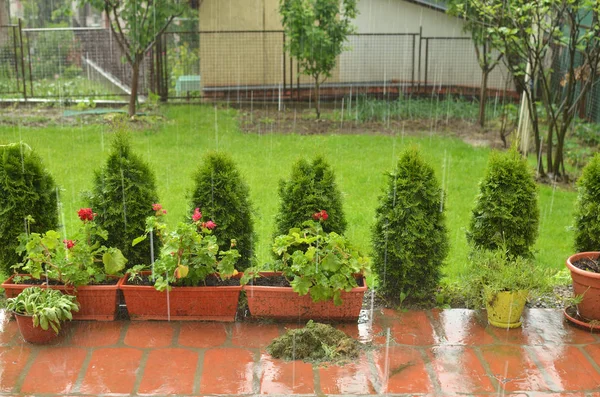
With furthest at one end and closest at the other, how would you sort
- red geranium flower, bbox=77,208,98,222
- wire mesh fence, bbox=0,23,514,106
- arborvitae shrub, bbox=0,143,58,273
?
wire mesh fence, bbox=0,23,514,106 → arborvitae shrub, bbox=0,143,58,273 → red geranium flower, bbox=77,208,98,222

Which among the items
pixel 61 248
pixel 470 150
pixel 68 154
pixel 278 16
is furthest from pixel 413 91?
pixel 61 248

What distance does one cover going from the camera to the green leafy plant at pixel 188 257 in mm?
4535

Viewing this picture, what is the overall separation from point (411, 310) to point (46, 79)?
13771mm

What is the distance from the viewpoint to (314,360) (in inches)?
168

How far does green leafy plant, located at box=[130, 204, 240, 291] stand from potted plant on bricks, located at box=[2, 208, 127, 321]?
0.96ft

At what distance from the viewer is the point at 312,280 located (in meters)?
4.54

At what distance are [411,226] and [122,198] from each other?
201 cm

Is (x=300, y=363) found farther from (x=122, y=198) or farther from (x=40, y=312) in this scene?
(x=122, y=198)

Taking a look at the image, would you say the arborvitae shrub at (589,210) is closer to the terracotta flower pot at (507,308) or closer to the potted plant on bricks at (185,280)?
the terracotta flower pot at (507,308)

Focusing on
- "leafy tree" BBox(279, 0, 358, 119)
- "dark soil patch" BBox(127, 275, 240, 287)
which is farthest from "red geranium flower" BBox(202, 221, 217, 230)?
"leafy tree" BBox(279, 0, 358, 119)

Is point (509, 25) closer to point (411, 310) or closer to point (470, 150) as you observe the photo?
point (470, 150)

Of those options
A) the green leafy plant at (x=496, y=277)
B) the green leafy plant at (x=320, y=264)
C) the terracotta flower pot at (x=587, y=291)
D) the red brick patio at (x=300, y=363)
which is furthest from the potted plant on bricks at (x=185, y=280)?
the terracotta flower pot at (x=587, y=291)

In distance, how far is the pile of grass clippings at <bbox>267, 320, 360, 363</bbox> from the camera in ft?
14.1

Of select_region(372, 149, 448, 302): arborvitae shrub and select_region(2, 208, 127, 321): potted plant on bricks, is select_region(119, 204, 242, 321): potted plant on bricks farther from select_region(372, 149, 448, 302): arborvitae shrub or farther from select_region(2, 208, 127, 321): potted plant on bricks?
select_region(372, 149, 448, 302): arborvitae shrub
